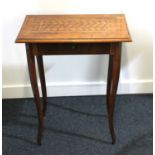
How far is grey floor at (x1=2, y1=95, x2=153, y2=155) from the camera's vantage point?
1550 mm

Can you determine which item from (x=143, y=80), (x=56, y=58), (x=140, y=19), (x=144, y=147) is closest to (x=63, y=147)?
(x=144, y=147)

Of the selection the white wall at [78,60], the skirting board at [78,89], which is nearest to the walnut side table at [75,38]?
the white wall at [78,60]

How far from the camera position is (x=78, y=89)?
194 centimetres

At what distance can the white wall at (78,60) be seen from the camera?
5.35 feet

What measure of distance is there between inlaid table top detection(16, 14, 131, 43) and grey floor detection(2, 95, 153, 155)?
2.14 ft

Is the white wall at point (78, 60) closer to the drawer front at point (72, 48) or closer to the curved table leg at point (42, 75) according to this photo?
the curved table leg at point (42, 75)

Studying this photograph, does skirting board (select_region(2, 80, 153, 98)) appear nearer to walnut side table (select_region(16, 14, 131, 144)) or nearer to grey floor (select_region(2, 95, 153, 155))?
grey floor (select_region(2, 95, 153, 155))

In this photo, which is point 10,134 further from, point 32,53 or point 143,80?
Answer: point 143,80

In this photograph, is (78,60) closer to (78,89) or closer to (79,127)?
(78,89)

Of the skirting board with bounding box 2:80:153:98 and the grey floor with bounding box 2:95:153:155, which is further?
the skirting board with bounding box 2:80:153:98

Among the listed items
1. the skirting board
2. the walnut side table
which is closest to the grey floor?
the skirting board

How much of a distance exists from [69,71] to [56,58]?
0.13 m

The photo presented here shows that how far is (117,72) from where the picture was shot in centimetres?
134

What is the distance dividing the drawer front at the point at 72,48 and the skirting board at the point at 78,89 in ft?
2.12
